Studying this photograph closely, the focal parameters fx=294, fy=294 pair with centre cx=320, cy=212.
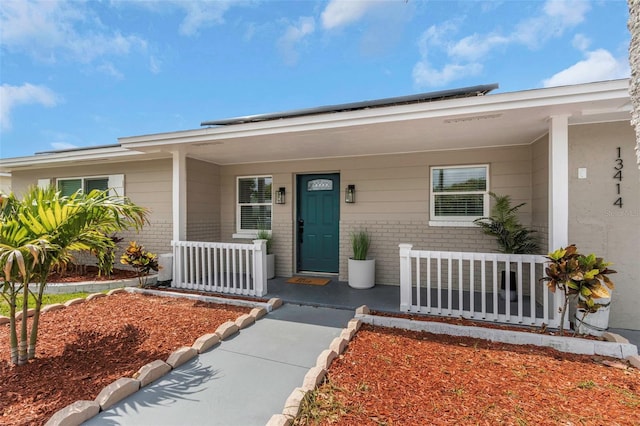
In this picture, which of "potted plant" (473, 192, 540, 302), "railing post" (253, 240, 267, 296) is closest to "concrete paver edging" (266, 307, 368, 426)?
"railing post" (253, 240, 267, 296)

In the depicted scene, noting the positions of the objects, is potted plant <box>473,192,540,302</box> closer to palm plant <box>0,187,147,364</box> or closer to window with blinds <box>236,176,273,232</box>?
window with blinds <box>236,176,273,232</box>

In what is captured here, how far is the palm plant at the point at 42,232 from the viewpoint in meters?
2.46

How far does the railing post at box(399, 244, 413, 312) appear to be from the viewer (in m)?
4.01

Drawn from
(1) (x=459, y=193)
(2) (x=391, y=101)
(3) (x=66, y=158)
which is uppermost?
(2) (x=391, y=101)

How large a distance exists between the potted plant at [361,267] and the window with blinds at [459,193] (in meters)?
1.39

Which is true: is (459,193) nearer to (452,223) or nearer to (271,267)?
(452,223)

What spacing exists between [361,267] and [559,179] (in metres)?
3.13

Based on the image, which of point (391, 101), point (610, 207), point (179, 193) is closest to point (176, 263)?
point (179, 193)

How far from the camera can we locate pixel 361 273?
5.34 m

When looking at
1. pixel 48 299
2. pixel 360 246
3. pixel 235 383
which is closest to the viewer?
pixel 235 383

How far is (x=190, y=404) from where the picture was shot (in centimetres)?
219

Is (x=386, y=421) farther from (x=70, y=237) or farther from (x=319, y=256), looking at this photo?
(x=319, y=256)

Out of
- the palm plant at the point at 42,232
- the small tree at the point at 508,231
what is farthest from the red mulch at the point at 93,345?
the small tree at the point at 508,231

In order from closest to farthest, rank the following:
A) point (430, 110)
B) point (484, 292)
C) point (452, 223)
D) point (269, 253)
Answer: point (484, 292) → point (430, 110) → point (452, 223) → point (269, 253)
